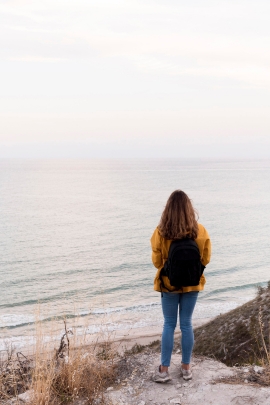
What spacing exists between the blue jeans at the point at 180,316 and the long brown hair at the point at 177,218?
84 cm

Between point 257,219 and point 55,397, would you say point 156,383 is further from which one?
point 257,219

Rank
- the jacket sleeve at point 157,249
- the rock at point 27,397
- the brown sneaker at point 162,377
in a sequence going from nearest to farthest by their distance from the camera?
the rock at point 27,397 < the jacket sleeve at point 157,249 < the brown sneaker at point 162,377

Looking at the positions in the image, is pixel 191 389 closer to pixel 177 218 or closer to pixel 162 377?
pixel 162 377

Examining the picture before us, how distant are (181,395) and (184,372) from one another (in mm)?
489

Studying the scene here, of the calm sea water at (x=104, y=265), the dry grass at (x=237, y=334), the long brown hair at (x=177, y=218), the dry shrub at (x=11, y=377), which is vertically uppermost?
the long brown hair at (x=177, y=218)

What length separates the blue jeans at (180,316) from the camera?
4.97m

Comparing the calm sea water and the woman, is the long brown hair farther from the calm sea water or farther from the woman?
the calm sea water

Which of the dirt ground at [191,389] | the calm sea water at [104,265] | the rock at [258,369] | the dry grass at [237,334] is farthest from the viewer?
the calm sea water at [104,265]

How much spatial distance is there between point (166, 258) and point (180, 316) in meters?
0.84

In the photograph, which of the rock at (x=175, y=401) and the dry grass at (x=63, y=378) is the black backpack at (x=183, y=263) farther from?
the dry grass at (x=63, y=378)

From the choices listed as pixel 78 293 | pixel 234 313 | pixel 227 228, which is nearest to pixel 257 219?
pixel 227 228

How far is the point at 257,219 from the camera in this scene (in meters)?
48.1

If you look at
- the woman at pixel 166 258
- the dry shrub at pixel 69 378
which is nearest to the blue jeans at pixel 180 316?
the woman at pixel 166 258

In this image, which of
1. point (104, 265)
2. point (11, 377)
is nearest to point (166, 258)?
point (11, 377)
